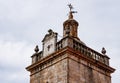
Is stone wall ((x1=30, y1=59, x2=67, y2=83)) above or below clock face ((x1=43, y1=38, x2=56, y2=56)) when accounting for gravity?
below

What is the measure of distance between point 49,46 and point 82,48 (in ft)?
8.52

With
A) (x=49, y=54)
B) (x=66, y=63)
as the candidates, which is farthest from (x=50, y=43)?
(x=66, y=63)

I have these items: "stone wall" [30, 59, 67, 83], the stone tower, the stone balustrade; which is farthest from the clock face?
"stone wall" [30, 59, 67, 83]

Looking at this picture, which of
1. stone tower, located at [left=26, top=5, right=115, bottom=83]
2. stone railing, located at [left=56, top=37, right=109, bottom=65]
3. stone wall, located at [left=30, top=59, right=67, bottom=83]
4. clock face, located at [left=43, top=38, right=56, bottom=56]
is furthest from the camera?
clock face, located at [left=43, top=38, right=56, bottom=56]

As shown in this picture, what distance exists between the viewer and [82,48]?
2805 centimetres

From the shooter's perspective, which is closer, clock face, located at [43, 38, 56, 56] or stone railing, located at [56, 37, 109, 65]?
stone railing, located at [56, 37, 109, 65]

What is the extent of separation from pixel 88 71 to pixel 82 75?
0.92 m

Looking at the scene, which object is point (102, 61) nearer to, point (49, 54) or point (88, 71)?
point (88, 71)

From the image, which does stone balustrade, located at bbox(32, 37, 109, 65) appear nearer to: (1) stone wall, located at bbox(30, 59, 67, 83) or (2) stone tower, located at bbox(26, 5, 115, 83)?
(2) stone tower, located at bbox(26, 5, 115, 83)

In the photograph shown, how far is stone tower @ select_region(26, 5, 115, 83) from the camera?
26156 millimetres

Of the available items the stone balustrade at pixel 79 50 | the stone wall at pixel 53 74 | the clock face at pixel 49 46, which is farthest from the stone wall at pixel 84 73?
the clock face at pixel 49 46

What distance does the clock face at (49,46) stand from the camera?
2825 cm

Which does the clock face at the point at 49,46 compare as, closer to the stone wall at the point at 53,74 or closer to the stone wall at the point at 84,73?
the stone wall at the point at 53,74

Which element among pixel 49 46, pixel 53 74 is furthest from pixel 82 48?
pixel 53 74
